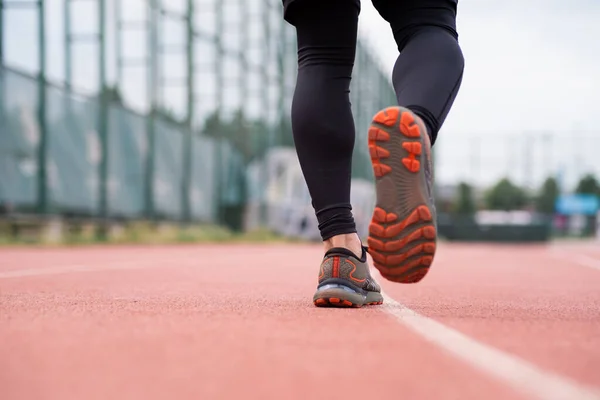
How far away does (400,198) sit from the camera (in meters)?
2.29

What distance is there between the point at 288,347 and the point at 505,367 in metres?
0.45

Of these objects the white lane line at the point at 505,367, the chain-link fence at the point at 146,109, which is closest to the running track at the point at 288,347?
the white lane line at the point at 505,367

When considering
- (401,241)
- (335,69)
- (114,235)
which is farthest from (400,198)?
(114,235)

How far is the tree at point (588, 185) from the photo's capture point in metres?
32.4

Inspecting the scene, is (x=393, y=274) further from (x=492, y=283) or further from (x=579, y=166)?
(x=579, y=166)

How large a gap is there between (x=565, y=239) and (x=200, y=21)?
17953 mm

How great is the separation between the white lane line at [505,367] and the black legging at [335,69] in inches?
20.9

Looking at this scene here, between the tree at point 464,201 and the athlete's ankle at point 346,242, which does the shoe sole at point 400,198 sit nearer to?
the athlete's ankle at point 346,242

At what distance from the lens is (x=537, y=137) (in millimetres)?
33438

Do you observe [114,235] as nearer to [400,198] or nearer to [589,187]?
[400,198]

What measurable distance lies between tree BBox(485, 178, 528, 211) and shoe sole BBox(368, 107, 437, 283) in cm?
3078

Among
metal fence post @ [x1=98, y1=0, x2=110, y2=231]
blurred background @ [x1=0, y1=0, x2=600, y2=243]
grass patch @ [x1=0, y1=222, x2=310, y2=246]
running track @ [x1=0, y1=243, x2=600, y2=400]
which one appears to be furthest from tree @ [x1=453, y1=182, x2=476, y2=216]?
running track @ [x1=0, y1=243, x2=600, y2=400]

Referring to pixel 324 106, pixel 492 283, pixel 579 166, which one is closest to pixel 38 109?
pixel 492 283

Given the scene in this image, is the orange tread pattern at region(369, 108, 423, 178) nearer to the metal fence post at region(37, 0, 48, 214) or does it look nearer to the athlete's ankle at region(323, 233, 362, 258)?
the athlete's ankle at region(323, 233, 362, 258)
